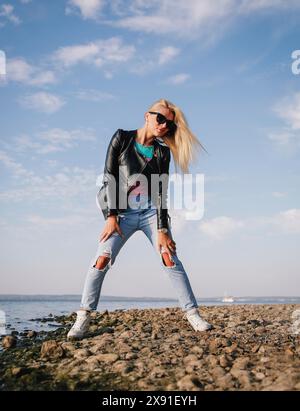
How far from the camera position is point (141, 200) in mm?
6793

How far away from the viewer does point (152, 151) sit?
6922 mm

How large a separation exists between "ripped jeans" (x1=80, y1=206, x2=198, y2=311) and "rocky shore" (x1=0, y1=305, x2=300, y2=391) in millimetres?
598

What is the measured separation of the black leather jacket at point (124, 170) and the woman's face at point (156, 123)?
32 centimetres

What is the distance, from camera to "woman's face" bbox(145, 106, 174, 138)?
6.78 metres

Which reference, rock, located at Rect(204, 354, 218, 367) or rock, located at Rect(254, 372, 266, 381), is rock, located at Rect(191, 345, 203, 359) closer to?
rock, located at Rect(204, 354, 218, 367)

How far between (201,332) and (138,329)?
1.29 meters

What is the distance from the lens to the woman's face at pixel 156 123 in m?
6.78

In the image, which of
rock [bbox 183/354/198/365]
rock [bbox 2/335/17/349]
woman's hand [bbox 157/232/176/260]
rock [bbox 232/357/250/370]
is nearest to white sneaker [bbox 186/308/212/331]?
woman's hand [bbox 157/232/176/260]

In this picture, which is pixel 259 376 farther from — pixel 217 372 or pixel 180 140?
pixel 180 140

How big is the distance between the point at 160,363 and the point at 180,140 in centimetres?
367

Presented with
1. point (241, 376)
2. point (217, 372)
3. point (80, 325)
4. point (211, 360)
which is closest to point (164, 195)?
point (80, 325)
